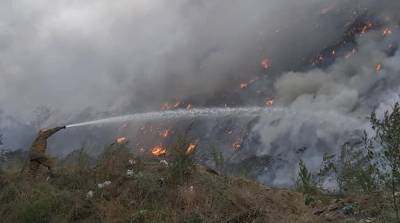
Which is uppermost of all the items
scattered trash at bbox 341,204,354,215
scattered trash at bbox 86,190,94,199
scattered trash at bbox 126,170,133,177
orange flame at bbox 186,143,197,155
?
orange flame at bbox 186,143,197,155

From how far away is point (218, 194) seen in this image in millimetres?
11242

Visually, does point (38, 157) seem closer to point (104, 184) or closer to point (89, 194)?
point (104, 184)

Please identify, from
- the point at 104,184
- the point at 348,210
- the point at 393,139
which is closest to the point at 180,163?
the point at 104,184

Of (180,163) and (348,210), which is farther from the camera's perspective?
(180,163)

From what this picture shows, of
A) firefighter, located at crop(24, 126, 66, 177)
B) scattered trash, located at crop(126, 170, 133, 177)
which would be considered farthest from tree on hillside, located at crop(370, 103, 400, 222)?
firefighter, located at crop(24, 126, 66, 177)

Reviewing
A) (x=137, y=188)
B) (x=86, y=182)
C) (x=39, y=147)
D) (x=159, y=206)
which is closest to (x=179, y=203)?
(x=159, y=206)

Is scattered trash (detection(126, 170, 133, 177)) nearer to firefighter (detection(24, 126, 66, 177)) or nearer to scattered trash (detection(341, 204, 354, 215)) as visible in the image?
firefighter (detection(24, 126, 66, 177))

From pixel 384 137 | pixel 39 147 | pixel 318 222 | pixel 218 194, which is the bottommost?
pixel 318 222

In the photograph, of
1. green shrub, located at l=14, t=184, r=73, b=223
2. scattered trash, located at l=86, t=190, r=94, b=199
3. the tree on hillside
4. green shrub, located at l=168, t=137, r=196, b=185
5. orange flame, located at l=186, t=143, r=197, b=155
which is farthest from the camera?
orange flame, located at l=186, t=143, r=197, b=155

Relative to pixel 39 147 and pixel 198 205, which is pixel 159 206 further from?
pixel 39 147

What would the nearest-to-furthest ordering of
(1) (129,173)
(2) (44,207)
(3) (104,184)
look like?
(2) (44,207)
(3) (104,184)
(1) (129,173)

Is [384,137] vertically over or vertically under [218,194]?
over

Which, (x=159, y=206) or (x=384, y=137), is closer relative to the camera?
(x=384, y=137)

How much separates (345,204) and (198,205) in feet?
13.1
